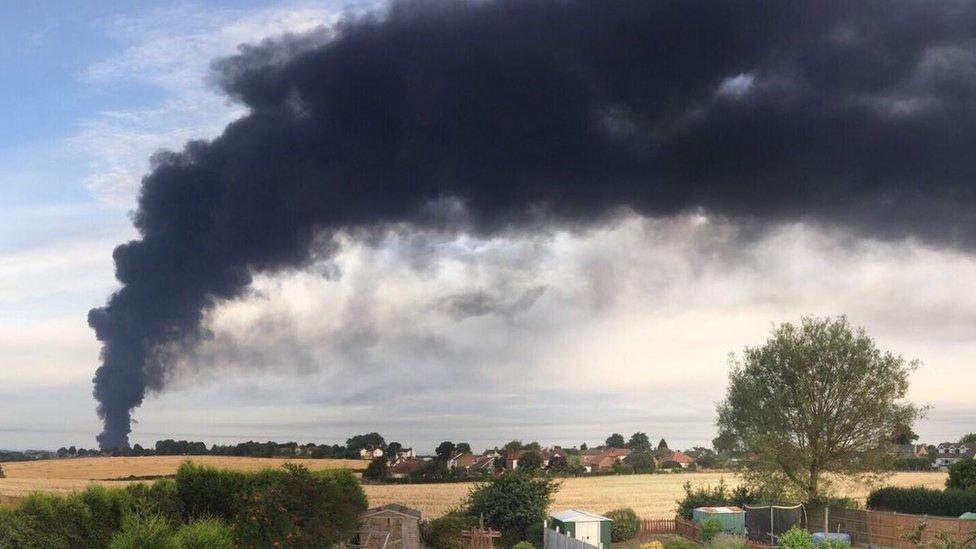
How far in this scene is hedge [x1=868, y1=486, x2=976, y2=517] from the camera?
55969 mm

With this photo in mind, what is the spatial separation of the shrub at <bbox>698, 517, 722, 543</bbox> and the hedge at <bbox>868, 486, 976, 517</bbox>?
1421 centimetres

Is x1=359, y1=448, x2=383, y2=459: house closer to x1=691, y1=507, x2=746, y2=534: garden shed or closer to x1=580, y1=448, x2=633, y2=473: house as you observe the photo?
x1=580, y1=448, x2=633, y2=473: house

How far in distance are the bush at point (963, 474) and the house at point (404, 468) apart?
53.7 meters

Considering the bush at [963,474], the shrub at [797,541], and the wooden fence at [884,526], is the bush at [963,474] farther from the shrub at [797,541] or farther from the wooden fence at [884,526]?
the shrub at [797,541]

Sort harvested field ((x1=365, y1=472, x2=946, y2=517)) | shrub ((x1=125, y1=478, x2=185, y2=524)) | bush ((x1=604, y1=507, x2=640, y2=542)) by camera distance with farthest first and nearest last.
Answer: harvested field ((x1=365, y1=472, x2=946, y2=517)) → bush ((x1=604, y1=507, x2=640, y2=542)) → shrub ((x1=125, y1=478, x2=185, y2=524))

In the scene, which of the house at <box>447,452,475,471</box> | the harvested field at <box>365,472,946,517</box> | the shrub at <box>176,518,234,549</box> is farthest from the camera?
the house at <box>447,452,475,471</box>

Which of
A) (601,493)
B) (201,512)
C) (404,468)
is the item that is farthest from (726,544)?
(404,468)

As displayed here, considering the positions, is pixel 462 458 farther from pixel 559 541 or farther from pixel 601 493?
pixel 559 541

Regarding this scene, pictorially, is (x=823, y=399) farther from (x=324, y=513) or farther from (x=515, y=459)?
(x=515, y=459)

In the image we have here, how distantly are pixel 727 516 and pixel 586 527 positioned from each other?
399 inches

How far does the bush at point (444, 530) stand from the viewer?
53500 mm

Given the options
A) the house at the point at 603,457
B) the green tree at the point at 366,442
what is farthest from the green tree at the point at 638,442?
the green tree at the point at 366,442

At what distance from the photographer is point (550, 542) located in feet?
169

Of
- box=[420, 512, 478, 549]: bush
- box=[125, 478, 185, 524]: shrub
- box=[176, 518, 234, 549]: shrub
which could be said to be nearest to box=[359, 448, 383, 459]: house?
box=[420, 512, 478, 549]: bush
